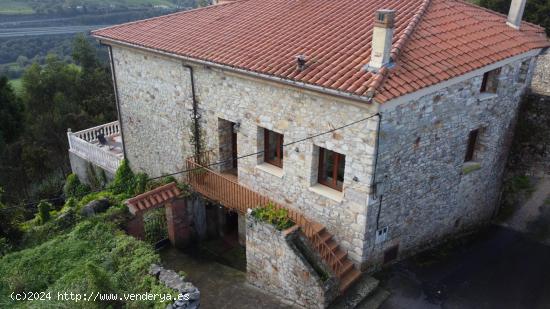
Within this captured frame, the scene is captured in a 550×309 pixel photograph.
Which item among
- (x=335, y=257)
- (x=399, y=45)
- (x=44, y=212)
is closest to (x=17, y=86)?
(x=44, y=212)

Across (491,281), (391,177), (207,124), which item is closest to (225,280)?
(207,124)

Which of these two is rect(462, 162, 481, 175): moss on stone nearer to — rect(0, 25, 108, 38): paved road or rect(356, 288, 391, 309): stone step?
rect(356, 288, 391, 309): stone step

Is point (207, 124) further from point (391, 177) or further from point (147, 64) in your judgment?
point (391, 177)

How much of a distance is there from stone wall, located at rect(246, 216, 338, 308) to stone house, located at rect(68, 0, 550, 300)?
129cm

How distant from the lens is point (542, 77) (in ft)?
50.9

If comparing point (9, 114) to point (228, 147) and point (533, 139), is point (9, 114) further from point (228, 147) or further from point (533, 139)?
point (533, 139)

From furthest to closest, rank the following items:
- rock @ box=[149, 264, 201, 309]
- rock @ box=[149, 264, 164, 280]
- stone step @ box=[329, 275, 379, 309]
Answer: stone step @ box=[329, 275, 379, 309]
rock @ box=[149, 264, 164, 280]
rock @ box=[149, 264, 201, 309]

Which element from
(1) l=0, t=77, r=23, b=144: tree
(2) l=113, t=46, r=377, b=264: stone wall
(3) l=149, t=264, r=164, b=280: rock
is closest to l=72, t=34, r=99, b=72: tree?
(1) l=0, t=77, r=23, b=144: tree

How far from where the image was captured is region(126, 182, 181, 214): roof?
1191cm

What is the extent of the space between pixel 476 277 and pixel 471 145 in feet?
12.0

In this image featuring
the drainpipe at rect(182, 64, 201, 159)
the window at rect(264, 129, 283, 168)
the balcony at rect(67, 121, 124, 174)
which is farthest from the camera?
the balcony at rect(67, 121, 124, 174)

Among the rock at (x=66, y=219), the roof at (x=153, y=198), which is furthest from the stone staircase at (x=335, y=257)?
the rock at (x=66, y=219)

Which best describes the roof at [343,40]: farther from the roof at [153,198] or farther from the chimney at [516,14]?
the roof at [153,198]

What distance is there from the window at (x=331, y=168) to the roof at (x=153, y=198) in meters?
4.67
